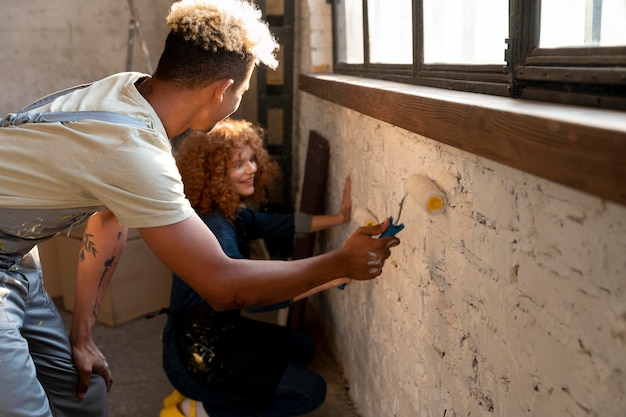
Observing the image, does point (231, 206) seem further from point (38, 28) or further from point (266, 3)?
point (38, 28)

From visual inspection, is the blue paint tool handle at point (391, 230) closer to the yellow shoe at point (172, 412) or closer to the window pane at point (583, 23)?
the window pane at point (583, 23)

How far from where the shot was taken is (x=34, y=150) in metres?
1.77

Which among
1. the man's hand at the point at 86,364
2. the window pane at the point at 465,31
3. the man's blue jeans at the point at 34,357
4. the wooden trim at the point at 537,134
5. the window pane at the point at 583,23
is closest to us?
the wooden trim at the point at 537,134

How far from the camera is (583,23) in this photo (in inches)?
60.4

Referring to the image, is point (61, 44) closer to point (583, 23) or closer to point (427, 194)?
point (427, 194)

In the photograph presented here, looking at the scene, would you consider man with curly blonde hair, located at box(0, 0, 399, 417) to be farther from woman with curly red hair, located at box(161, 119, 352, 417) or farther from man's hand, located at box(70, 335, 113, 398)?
woman with curly red hair, located at box(161, 119, 352, 417)

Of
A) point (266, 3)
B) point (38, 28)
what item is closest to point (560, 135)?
point (266, 3)

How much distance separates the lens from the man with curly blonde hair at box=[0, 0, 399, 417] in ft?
5.66

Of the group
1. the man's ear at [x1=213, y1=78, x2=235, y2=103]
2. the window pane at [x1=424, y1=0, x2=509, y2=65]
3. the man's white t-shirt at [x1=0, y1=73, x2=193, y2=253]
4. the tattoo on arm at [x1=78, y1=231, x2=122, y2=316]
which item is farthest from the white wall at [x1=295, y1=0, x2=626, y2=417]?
the tattoo on arm at [x1=78, y1=231, x2=122, y2=316]

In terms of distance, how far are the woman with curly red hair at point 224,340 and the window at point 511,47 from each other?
724 millimetres

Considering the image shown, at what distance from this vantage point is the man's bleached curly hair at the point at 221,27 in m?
1.99

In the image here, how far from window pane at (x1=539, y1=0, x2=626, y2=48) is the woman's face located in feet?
Answer: 5.47

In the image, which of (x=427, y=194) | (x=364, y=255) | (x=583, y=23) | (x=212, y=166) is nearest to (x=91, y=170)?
(x=364, y=255)

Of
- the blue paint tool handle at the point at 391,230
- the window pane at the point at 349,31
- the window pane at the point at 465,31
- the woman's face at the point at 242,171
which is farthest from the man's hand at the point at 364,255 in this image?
the window pane at the point at 349,31
